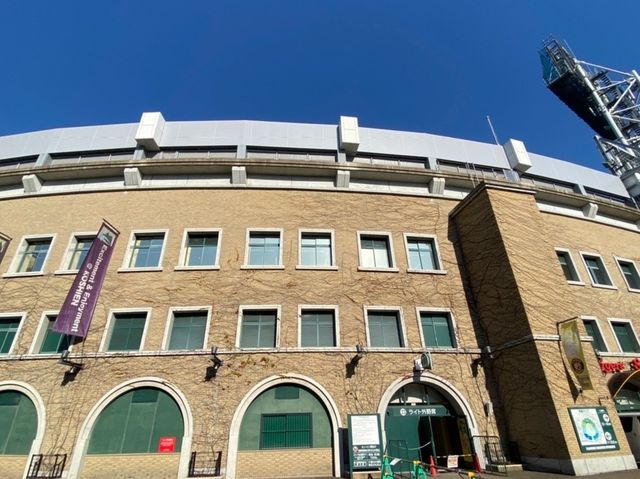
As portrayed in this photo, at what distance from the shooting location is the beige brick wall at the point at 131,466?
1255cm

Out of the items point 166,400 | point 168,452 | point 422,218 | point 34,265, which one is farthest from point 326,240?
point 34,265

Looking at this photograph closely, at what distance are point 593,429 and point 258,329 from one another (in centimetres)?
1346

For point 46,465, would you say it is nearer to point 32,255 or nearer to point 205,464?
point 205,464

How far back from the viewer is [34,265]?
17188 mm

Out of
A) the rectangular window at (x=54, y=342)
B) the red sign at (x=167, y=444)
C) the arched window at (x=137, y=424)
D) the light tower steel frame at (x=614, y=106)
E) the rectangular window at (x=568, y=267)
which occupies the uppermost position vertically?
the light tower steel frame at (x=614, y=106)

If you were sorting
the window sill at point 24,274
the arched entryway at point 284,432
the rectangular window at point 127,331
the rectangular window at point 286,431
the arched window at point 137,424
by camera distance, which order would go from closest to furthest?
the arched entryway at point 284,432 → the arched window at point 137,424 → the rectangular window at point 286,431 → the rectangular window at point 127,331 → the window sill at point 24,274

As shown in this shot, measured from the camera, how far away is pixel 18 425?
13.5 meters

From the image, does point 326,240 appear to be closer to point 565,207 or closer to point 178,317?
point 178,317

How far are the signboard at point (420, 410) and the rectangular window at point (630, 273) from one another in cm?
1561

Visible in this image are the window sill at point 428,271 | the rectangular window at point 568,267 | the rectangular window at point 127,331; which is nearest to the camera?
the rectangular window at point 127,331

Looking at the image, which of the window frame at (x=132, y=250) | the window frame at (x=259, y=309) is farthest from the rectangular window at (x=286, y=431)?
the window frame at (x=132, y=250)

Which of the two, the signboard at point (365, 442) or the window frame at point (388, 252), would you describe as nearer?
the signboard at point (365, 442)

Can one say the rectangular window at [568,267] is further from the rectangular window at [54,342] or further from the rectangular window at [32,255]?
the rectangular window at [32,255]

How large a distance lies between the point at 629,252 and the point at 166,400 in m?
28.5
